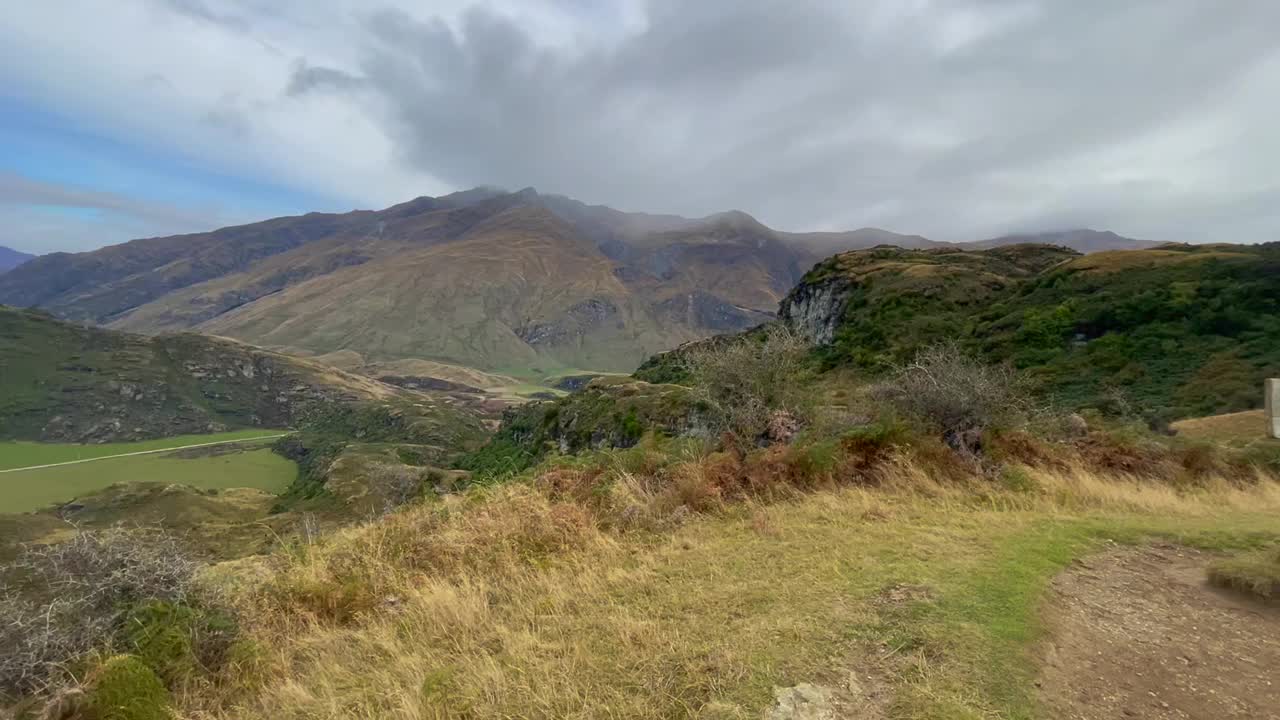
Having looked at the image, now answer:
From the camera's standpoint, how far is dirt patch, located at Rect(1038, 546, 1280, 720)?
4.32 metres

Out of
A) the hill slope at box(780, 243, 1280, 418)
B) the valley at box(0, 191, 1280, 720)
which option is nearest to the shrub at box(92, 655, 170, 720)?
the valley at box(0, 191, 1280, 720)

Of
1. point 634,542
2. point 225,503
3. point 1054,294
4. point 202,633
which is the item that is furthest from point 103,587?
point 225,503

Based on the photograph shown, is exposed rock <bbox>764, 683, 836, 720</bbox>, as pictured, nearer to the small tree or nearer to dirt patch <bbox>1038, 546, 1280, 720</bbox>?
dirt patch <bbox>1038, 546, 1280, 720</bbox>

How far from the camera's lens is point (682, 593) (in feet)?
20.0

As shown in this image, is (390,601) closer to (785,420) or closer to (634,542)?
(634,542)

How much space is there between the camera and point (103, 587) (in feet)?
19.3

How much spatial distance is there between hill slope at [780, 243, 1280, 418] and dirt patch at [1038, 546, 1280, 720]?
1538cm

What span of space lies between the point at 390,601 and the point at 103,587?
2.64 meters

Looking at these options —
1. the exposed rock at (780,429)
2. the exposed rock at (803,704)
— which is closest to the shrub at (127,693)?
the exposed rock at (803,704)

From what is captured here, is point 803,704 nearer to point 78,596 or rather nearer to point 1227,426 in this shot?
point 78,596

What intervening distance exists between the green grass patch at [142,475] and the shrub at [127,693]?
138938 mm

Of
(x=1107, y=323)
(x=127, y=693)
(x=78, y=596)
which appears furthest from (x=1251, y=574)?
(x=1107, y=323)

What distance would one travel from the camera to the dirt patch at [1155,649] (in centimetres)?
432

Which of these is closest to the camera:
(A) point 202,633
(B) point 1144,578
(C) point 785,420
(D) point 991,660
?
(D) point 991,660
